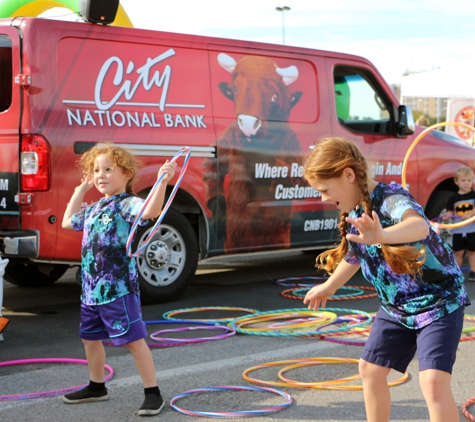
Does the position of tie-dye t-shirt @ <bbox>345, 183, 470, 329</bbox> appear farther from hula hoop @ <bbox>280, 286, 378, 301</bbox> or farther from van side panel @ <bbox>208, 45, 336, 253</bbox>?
van side panel @ <bbox>208, 45, 336, 253</bbox>

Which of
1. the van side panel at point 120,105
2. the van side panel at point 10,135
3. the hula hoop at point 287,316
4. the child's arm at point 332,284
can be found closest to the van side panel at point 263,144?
the van side panel at point 120,105

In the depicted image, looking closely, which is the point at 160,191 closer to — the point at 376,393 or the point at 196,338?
the point at 376,393

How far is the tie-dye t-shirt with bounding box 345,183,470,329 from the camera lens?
3.30 m

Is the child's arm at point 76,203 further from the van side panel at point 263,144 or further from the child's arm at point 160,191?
the van side panel at point 263,144

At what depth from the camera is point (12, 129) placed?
671 cm

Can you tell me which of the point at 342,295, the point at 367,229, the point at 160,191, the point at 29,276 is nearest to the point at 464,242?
the point at 342,295

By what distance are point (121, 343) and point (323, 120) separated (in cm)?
500

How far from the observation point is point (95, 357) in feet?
14.8

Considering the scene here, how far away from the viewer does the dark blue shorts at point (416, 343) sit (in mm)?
3221

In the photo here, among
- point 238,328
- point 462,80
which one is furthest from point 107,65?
point 462,80

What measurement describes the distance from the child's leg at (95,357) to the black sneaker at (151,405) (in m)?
0.34

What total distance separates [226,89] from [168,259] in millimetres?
1776

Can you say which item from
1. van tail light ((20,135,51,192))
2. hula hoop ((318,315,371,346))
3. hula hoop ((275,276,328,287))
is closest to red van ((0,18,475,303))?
van tail light ((20,135,51,192))

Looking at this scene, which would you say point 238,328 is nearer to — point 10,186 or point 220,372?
point 220,372
